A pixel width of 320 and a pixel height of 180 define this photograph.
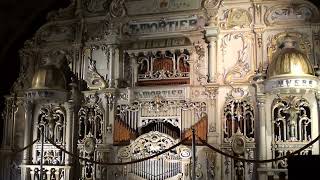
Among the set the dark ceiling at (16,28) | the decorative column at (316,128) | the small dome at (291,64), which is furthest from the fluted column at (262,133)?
the dark ceiling at (16,28)

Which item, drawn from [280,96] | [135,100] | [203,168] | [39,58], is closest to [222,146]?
[203,168]

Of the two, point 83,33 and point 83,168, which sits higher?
point 83,33

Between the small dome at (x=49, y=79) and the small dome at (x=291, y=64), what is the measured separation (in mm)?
5725

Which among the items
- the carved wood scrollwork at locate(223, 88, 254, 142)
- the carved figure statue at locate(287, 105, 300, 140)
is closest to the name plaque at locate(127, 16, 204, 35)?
the carved wood scrollwork at locate(223, 88, 254, 142)

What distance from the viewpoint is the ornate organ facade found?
37.9 feet

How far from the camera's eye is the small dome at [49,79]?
12797mm

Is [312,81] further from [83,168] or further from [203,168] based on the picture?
[83,168]

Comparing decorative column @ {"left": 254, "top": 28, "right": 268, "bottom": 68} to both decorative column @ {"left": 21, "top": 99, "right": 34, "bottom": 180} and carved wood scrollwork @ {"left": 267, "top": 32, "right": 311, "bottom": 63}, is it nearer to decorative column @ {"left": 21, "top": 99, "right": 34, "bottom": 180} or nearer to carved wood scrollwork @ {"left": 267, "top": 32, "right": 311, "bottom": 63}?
carved wood scrollwork @ {"left": 267, "top": 32, "right": 311, "bottom": 63}

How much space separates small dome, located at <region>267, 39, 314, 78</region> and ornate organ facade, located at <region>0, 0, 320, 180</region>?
0.08 feet

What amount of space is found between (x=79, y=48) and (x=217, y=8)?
4.21 m

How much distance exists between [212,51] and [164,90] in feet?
5.46

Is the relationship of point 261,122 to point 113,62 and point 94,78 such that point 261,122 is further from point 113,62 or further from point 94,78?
point 94,78

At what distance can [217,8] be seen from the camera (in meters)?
12.6

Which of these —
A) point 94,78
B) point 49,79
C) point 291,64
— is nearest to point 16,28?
point 49,79
